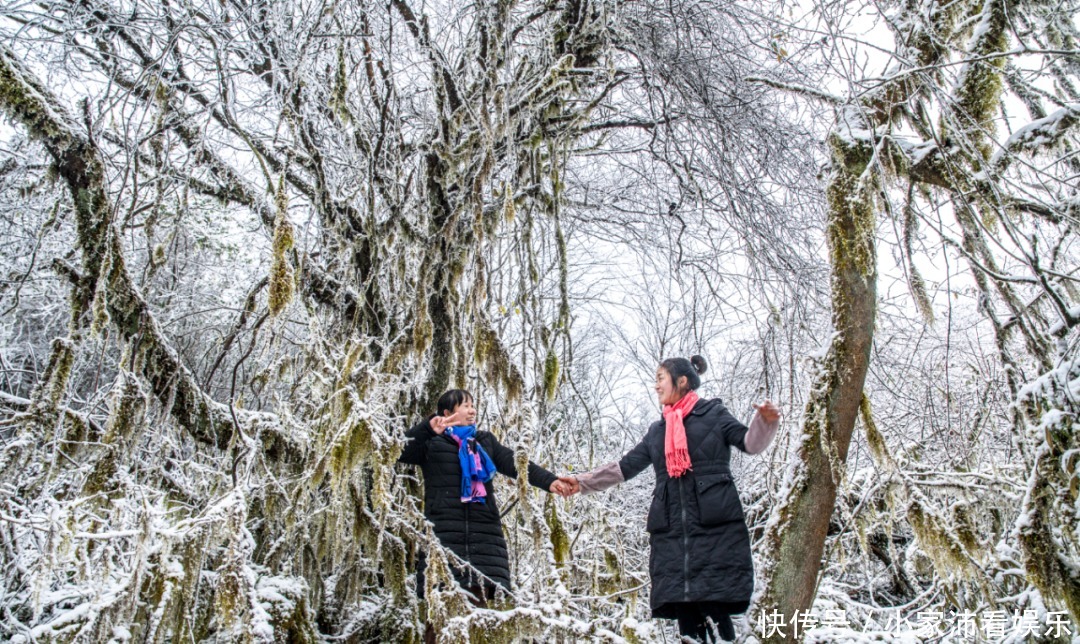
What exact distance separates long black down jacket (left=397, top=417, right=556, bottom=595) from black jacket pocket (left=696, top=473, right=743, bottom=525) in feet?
2.61

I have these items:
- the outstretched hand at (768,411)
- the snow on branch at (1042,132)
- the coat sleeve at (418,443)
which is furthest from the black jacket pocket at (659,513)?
the snow on branch at (1042,132)

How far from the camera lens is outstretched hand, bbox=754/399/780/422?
257 cm

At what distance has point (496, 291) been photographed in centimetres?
433

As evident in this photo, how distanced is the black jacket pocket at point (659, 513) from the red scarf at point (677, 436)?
Answer: 10cm

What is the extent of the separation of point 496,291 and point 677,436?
1.82 m

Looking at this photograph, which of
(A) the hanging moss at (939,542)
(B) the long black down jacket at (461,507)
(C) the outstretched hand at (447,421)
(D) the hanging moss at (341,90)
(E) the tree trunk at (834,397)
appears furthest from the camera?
(D) the hanging moss at (341,90)

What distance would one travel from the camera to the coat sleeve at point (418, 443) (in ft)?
10.9

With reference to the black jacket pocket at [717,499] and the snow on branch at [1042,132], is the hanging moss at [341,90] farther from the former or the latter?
the snow on branch at [1042,132]

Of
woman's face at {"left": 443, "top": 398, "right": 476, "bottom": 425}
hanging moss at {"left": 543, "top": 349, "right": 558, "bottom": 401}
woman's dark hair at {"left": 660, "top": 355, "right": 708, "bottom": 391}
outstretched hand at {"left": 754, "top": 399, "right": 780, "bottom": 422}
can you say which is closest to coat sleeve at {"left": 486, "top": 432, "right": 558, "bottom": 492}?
woman's face at {"left": 443, "top": 398, "right": 476, "bottom": 425}

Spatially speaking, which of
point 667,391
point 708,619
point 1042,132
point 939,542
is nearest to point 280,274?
point 667,391

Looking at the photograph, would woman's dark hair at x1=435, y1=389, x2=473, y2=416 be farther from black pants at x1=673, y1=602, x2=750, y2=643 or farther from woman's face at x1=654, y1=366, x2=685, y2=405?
black pants at x1=673, y1=602, x2=750, y2=643

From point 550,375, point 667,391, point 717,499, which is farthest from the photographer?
point 550,375

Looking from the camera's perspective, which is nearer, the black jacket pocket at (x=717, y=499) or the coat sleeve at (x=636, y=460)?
the black jacket pocket at (x=717, y=499)

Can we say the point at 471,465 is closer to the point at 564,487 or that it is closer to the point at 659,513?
the point at 564,487
